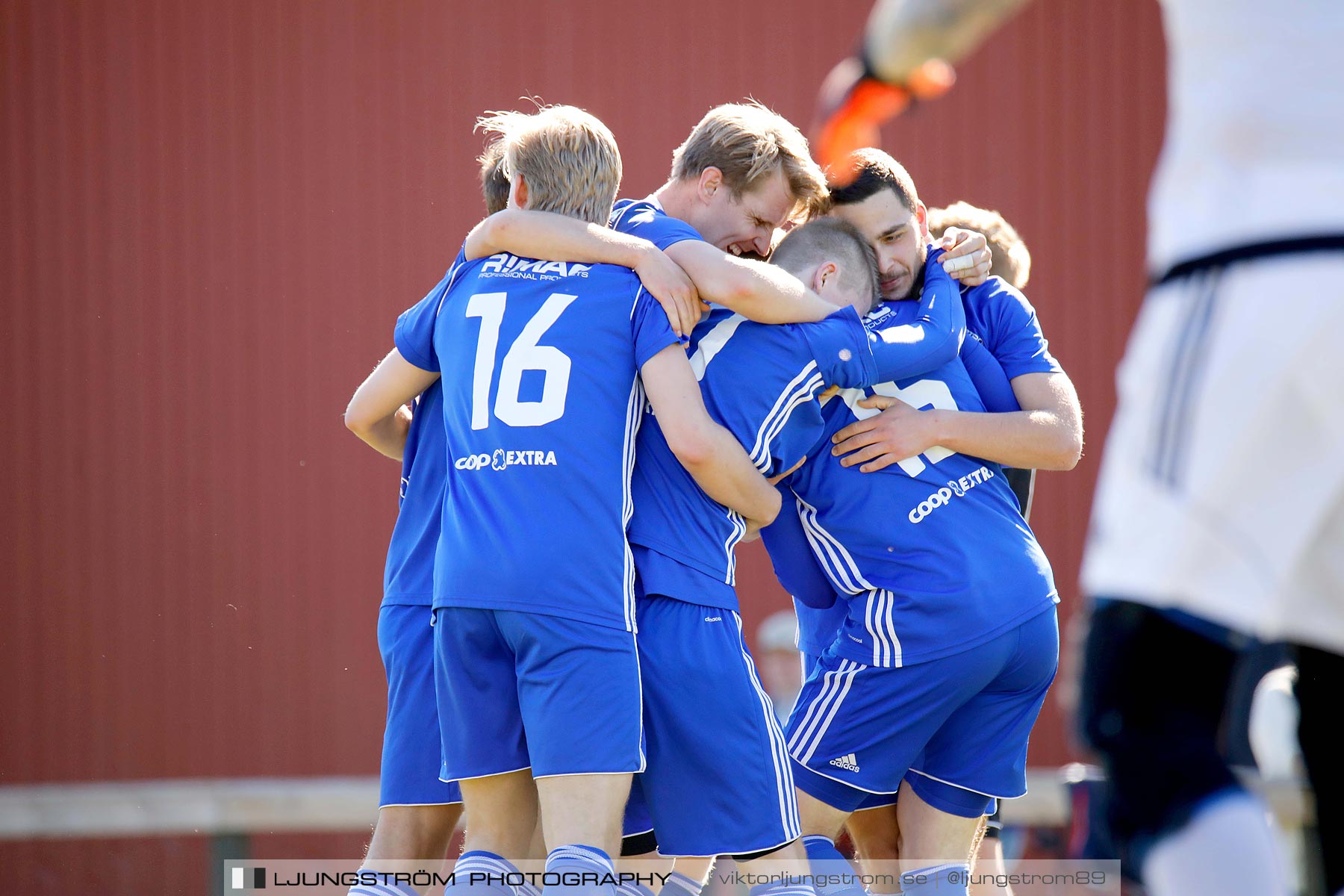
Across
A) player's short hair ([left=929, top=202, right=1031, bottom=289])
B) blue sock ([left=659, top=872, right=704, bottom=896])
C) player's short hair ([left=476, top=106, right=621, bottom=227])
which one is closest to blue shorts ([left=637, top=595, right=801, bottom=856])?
blue sock ([left=659, top=872, right=704, bottom=896])

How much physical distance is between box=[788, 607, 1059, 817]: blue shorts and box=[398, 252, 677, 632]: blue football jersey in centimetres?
61

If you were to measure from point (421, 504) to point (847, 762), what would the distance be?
1.12m

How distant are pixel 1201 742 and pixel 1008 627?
1422mm

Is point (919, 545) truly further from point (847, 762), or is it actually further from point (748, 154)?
point (748, 154)

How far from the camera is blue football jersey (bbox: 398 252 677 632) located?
231cm

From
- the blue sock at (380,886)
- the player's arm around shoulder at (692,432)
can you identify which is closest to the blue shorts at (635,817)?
the blue sock at (380,886)

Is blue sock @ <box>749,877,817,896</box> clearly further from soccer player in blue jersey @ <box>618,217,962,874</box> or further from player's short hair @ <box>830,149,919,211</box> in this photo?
player's short hair @ <box>830,149,919,211</box>

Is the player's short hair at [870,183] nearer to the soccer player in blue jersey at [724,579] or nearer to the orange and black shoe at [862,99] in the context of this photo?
the soccer player in blue jersey at [724,579]

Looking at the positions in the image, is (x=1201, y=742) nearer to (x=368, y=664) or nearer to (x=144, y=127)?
(x=368, y=664)

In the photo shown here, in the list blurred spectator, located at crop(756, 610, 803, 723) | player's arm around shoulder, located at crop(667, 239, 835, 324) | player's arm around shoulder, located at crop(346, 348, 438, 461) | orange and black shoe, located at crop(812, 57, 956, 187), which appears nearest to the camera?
orange and black shoe, located at crop(812, 57, 956, 187)

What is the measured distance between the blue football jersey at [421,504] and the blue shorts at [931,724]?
902 millimetres

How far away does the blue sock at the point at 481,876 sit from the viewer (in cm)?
236

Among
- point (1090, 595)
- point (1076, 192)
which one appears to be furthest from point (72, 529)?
point (1090, 595)

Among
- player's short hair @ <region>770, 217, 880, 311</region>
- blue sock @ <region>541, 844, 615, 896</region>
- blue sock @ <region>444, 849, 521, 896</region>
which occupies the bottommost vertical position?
blue sock @ <region>444, 849, 521, 896</region>
